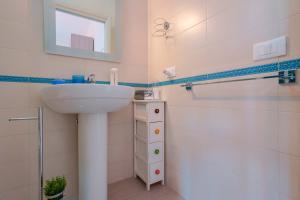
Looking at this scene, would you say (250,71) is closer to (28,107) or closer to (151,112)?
(151,112)

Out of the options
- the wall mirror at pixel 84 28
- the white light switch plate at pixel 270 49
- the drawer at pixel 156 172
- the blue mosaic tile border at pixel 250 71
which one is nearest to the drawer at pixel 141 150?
the drawer at pixel 156 172

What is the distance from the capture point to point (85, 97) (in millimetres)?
838

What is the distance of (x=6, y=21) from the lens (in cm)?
104

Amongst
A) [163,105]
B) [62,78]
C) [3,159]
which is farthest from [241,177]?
[3,159]

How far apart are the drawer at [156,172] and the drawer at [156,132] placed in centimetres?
22

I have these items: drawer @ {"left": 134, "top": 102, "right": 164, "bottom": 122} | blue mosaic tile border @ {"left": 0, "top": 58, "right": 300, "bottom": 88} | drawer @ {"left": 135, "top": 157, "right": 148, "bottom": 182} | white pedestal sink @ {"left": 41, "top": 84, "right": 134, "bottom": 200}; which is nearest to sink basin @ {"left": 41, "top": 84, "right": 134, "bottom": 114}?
white pedestal sink @ {"left": 41, "top": 84, "right": 134, "bottom": 200}

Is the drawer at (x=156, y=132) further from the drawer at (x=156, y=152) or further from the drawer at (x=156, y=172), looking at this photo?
the drawer at (x=156, y=172)

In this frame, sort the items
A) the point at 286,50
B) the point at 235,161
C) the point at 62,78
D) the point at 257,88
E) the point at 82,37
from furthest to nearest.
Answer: the point at 82,37 → the point at 62,78 → the point at 235,161 → the point at 257,88 → the point at 286,50

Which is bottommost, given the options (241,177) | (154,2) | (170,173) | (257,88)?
(170,173)

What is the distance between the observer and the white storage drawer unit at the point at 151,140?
1336 millimetres

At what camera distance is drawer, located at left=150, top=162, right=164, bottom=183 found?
1.36 m

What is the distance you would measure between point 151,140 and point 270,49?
1.02 m

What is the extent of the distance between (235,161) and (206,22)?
2.94 ft

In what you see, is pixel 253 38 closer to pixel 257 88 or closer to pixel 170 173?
pixel 257 88
